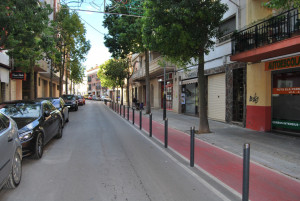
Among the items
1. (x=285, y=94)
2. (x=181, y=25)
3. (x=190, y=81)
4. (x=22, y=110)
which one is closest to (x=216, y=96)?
(x=190, y=81)

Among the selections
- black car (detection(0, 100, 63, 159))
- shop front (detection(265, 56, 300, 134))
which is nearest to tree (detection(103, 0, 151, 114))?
shop front (detection(265, 56, 300, 134))

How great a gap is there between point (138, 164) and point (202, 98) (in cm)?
527

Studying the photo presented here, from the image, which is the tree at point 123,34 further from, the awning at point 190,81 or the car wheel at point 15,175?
the car wheel at point 15,175

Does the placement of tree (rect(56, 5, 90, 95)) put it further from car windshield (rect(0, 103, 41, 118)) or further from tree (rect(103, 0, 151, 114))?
car windshield (rect(0, 103, 41, 118))

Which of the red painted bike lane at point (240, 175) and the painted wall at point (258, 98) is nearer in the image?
the red painted bike lane at point (240, 175)

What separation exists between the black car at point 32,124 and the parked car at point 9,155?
1.09 meters

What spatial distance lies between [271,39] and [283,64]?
1124mm

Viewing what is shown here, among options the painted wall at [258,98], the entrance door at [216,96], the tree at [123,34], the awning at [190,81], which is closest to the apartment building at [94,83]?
the tree at [123,34]

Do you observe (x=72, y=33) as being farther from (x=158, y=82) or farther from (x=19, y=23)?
(x=19, y=23)

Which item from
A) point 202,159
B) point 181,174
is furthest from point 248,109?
point 181,174

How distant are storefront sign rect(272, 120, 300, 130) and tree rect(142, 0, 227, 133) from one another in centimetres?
302

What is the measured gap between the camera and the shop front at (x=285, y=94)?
29.4 ft

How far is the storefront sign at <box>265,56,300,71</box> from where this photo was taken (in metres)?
8.73

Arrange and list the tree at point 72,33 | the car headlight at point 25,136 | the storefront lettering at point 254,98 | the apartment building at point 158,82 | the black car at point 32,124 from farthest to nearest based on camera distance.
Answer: the tree at point 72,33 < the apartment building at point 158,82 < the storefront lettering at point 254,98 < the black car at point 32,124 < the car headlight at point 25,136
